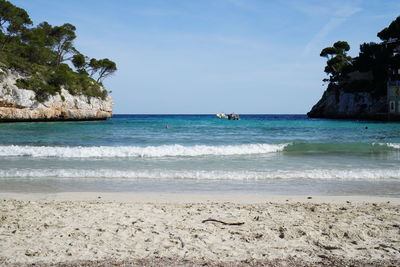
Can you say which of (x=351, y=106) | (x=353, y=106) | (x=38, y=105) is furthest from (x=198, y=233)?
(x=351, y=106)

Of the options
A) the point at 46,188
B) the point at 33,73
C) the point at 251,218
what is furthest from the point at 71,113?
the point at 251,218

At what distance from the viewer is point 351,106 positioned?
262 ft

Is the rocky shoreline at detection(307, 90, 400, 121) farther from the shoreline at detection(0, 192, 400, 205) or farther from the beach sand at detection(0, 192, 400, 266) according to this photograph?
the beach sand at detection(0, 192, 400, 266)

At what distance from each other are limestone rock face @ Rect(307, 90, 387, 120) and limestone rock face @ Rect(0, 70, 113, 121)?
55.7m

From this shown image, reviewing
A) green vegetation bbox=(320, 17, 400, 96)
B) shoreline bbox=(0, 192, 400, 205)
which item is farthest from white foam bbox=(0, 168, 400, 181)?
green vegetation bbox=(320, 17, 400, 96)

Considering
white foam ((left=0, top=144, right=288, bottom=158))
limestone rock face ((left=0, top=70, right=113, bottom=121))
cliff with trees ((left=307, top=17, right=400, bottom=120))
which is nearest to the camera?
white foam ((left=0, top=144, right=288, bottom=158))

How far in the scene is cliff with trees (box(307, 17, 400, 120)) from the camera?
69044mm

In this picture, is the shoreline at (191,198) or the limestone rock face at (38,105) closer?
the shoreline at (191,198)

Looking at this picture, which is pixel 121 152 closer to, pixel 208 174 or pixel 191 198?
pixel 208 174

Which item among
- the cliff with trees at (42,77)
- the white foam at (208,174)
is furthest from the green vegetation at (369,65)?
the white foam at (208,174)

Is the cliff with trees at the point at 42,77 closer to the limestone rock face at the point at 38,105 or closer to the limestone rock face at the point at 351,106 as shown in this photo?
the limestone rock face at the point at 38,105

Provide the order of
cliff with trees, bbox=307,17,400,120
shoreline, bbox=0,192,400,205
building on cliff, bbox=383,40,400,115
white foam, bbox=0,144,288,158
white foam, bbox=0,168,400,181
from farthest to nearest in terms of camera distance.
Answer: cliff with trees, bbox=307,17,400,120 < building on cliff, bbox=383,40,400,115 < white foam, bbox=0,144,288,158 < white foam, bbox=0,168,400,181 < shoreline, bbox=0,192,400,205

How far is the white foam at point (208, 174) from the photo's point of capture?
10750mm

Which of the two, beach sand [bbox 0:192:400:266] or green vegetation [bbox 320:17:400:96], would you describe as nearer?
beach sand [bbox 0:192:400:266]
